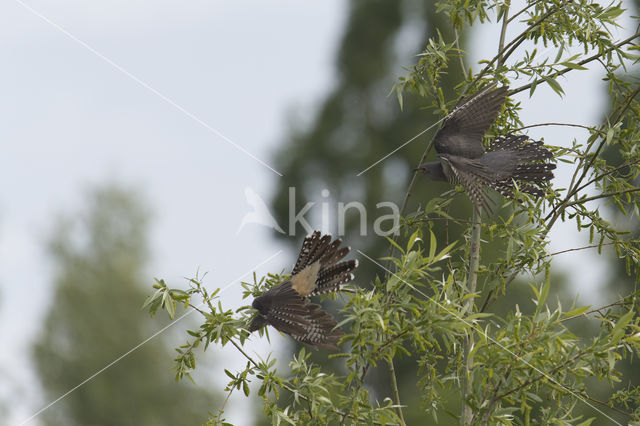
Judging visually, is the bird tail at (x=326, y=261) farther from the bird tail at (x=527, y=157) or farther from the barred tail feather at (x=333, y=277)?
the bird tail at (x=527, y=157)

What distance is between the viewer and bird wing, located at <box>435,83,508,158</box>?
2.13 meters

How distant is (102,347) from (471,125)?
720 cm

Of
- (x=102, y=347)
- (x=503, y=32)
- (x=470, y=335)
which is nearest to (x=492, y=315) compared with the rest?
(x=470, y=335)

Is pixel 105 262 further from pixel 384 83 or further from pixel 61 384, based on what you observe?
pixel 384 83

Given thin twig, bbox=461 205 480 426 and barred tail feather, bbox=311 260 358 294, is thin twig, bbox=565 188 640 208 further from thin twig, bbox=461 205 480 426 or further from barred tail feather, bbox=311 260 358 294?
barred tail feather, bbox=311 260 358 294

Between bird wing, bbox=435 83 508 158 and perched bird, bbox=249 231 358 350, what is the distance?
0.48 meters

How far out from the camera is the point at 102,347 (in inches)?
329

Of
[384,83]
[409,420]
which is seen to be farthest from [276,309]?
[384,83]

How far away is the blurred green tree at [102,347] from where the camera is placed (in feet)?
26.9

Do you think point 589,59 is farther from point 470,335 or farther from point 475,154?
point 470,335

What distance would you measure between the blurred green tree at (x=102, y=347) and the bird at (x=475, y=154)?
659cm

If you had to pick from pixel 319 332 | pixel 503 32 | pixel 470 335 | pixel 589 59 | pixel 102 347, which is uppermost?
pixel 102 347

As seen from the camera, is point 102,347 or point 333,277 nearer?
point 333,277

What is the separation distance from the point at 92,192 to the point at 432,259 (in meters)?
8.16
